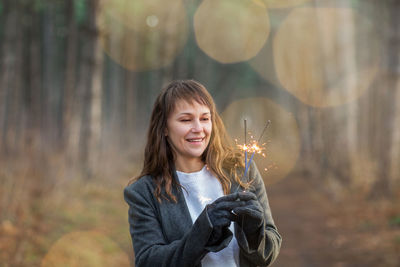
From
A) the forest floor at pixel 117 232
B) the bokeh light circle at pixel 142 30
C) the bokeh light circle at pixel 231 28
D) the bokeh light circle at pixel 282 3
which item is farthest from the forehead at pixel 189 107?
the bokeh light circle at pixel 231 28

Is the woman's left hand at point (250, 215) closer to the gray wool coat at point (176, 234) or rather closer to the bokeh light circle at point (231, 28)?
the gray wool coat at point (176, 234)

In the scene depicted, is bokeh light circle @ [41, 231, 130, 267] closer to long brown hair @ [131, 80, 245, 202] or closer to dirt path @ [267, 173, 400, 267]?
dirt path @ [267, 173, 400, 267]

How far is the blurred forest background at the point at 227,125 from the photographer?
21.4 feet

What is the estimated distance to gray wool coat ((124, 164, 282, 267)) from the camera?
199 centimetres

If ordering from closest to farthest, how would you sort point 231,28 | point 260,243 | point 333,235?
point 260,243 → point 333,235 → point 231,28

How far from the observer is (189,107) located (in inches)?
90.2

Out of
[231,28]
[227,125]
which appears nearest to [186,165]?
[227,125]

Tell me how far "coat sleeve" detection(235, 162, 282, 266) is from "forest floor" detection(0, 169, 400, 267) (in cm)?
407

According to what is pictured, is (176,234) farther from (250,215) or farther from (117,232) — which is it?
(117,232)

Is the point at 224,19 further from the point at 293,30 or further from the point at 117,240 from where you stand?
the point at 117,240

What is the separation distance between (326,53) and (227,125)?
10336 mm

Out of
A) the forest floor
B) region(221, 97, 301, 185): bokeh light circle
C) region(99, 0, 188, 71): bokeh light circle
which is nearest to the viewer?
the forest floor

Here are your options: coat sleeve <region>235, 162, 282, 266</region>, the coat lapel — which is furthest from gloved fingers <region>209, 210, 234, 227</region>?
the coat lapel

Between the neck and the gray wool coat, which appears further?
the neck
